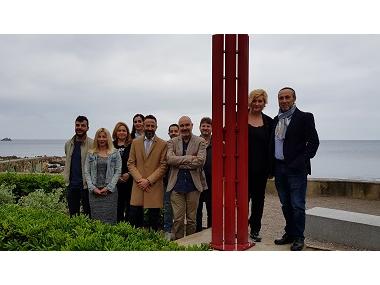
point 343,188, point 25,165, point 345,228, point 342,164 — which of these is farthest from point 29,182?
point 342,164

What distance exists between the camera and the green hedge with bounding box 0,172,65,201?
33.4ft

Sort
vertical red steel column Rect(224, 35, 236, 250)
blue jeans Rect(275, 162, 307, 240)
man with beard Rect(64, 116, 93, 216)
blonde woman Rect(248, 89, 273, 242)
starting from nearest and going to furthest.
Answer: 1. vertical red steel column Rect(224, 35, 236, 250)
2. blue jeans Rect(275, 162, 307, 240)
3. blonde woman Rect(248, 89, 273, 242)
4. man with beard Rect(64, 116, 93, 216)

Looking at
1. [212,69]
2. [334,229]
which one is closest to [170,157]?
[212,69]

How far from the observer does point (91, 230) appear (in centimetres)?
441

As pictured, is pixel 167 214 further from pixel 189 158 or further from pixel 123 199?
pixel 189 158

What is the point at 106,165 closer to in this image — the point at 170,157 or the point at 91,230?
the point at 170,157

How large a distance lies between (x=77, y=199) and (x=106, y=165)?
35.4 inches

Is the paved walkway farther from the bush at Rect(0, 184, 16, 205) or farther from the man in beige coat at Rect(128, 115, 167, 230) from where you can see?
the bush at Rect(0, 184, 16, 205)

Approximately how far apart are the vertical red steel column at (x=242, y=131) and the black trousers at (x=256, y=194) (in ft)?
1.86

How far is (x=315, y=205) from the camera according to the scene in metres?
10.2

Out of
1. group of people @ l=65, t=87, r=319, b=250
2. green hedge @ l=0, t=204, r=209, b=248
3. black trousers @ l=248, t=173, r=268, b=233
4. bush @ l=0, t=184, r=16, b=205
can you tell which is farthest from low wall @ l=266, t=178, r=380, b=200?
green hedge @ l=0, t=204, r=209, b=248

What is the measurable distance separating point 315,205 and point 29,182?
7108 millimetres
